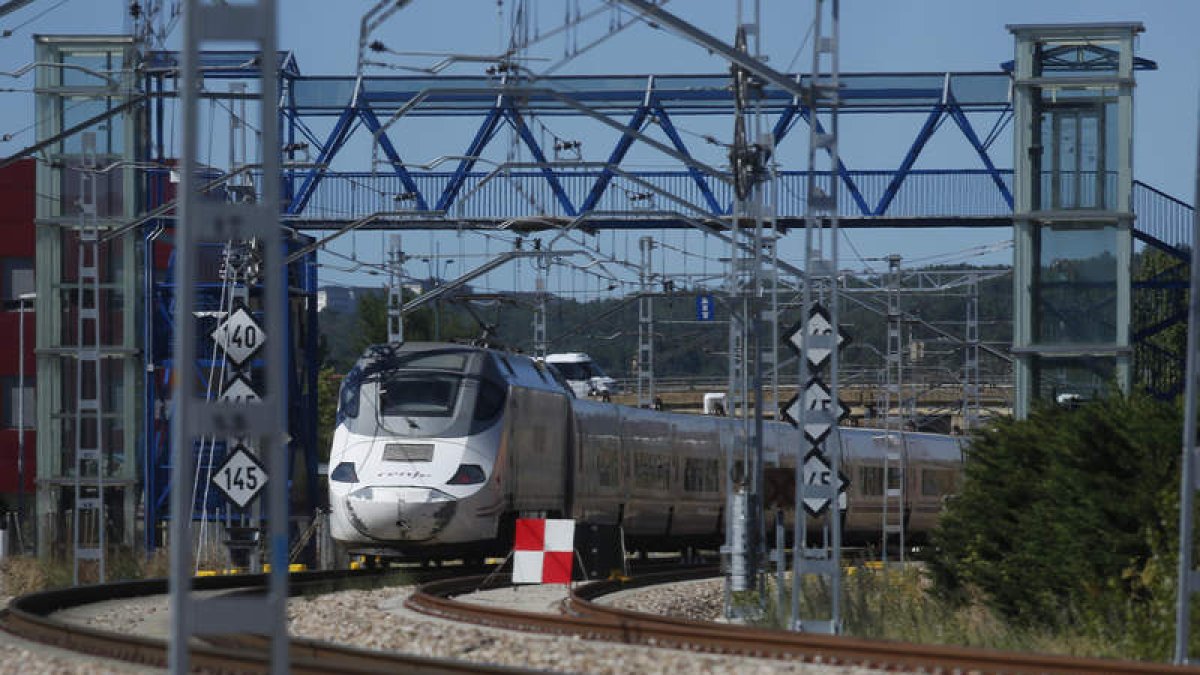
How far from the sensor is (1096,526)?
20.3 m

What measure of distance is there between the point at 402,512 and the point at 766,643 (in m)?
12.7

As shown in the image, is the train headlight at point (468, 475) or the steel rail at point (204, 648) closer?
the steel rail at point (204, 648)

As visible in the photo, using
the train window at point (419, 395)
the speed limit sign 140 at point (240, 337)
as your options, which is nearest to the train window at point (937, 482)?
the train window at point (419, 395)

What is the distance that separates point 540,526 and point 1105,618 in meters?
8.13

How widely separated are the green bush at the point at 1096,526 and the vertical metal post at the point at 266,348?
1058 centimetres

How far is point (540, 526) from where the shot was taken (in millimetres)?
26031

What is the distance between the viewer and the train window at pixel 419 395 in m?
29.0

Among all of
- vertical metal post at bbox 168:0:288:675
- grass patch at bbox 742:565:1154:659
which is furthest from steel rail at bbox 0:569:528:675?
grass patch at bbox 742:565:1154:659

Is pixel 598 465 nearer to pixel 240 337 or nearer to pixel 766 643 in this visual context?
pixel 240 337

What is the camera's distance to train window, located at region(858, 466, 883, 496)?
50.2 m

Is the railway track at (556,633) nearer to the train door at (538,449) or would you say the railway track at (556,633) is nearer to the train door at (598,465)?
the train door at (538,449)

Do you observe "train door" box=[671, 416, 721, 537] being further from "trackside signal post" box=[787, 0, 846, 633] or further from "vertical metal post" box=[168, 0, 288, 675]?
"vertical metal post" box=[168, 0, 288, 675]

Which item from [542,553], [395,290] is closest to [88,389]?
[395,290]

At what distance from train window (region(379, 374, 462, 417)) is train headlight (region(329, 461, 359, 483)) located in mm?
854
